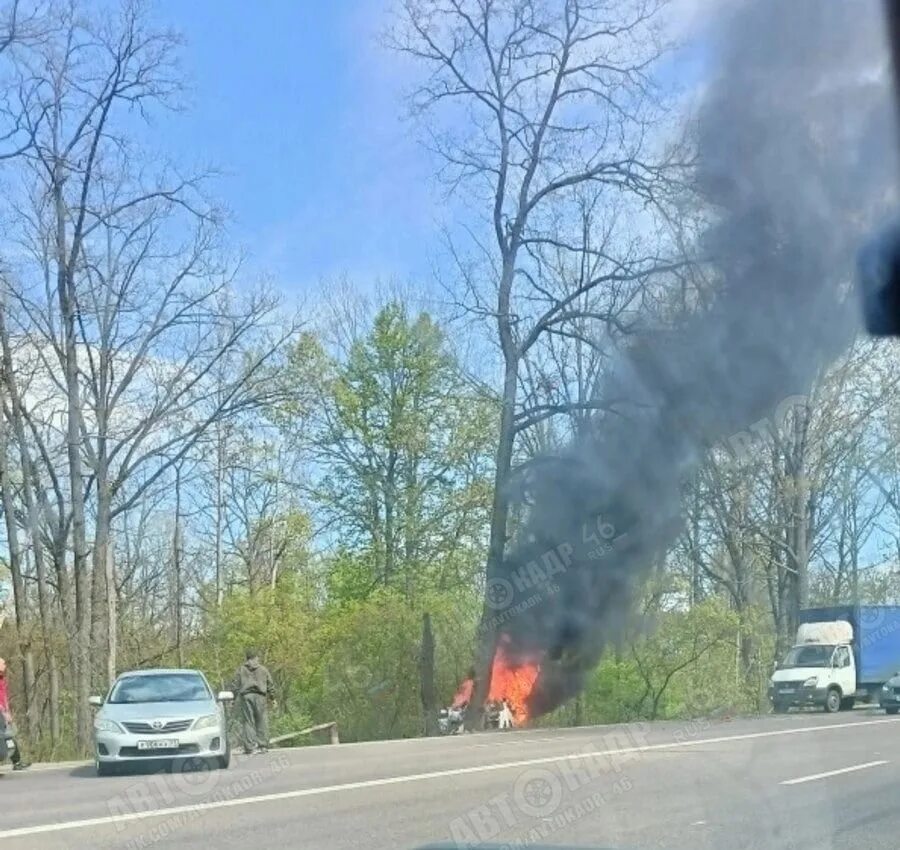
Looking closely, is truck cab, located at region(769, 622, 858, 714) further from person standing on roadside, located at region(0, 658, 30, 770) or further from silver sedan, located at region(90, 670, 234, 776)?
person standing on roadside, located at region(0, 658, 30, 770)

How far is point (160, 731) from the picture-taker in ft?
52.2

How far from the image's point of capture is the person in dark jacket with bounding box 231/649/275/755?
19.3m

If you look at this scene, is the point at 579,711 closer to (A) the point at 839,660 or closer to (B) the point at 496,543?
(B) the point at 496,543

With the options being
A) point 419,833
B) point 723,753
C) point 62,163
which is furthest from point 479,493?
point 419,833

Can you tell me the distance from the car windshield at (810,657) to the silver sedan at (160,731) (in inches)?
744

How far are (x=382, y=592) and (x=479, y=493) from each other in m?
4.55

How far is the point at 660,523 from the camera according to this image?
27.2m

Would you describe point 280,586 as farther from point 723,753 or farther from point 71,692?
point 723,753

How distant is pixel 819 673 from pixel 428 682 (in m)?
10.3

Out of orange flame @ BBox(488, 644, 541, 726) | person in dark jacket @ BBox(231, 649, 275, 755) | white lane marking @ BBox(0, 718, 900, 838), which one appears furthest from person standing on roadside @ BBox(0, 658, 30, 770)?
orange flame @ BBox(488, 644, 541, 726)

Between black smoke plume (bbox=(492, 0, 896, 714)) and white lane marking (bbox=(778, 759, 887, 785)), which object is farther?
black smoke plume (bbox=(492, 0, 896, 714))

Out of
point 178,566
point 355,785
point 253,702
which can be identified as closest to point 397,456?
point 178,566

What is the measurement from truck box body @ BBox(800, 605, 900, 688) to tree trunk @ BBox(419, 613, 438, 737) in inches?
451

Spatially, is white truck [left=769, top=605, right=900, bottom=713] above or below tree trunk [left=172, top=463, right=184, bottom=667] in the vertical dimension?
below
